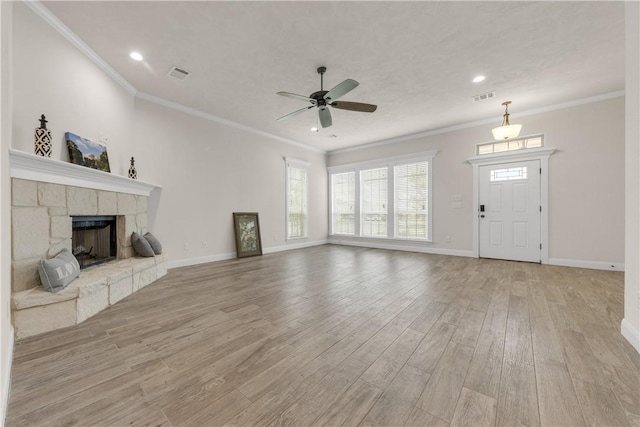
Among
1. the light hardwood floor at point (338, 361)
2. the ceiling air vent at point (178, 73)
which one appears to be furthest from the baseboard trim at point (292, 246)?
the ceiling air vent at point (178, 73)

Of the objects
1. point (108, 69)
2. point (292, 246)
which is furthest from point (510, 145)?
point (108, 69)

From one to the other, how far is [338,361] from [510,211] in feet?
16.9

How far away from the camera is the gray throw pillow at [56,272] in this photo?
82.6 inches

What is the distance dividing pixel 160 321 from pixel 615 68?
647cm

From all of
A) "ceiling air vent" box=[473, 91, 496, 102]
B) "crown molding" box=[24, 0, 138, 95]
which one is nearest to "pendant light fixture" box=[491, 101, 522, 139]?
"ceiling air vent" box=[473, 91, 496, 102]

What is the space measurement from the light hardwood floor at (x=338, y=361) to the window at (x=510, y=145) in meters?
3.06

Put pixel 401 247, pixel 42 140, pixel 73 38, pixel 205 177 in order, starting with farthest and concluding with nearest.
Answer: pixel 401 247 → pixel 205 177 → pixel 73 38 → pixel 42 140

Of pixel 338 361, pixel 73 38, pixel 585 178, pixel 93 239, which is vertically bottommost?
pixel 338 361

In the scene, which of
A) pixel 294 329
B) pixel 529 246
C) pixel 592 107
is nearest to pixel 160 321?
pixel 294 329

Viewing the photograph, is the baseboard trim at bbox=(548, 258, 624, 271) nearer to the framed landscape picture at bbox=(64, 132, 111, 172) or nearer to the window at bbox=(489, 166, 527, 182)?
the window at bbox=(489, 166, 527, 182)

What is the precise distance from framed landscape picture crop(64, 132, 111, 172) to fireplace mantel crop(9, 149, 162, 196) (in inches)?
8.8

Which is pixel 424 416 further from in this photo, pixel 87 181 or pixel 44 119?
pixel 44 119

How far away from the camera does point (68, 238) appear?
99.9 inches

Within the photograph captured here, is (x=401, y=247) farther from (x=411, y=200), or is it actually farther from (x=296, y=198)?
(x=296, y=198)
